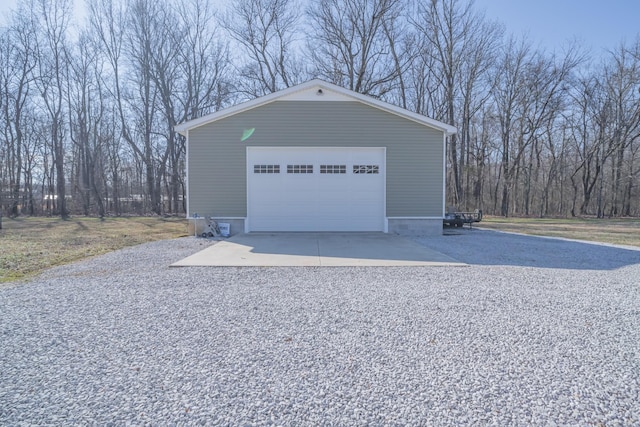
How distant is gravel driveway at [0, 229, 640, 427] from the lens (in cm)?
193

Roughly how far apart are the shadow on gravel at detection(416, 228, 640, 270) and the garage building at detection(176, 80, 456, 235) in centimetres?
179

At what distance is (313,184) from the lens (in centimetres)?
1031

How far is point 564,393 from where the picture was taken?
209cm

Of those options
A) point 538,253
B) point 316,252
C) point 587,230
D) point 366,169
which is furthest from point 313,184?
point 587,230

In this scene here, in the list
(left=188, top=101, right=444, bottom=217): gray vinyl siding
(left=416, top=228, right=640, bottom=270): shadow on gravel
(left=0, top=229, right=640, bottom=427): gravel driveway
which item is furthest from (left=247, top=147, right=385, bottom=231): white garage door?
(left=0, top=229, right=640, bottom=427): gravel driveway

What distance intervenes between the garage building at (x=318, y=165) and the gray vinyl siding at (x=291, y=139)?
0.10 feet

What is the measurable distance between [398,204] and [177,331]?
828 cm

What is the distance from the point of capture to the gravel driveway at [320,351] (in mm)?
1931

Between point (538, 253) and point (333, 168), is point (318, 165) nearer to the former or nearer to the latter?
point (333, 168)

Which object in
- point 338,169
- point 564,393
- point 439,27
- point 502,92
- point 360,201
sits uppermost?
Answer: point 439,27

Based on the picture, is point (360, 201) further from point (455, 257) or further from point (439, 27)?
point (439, 27)

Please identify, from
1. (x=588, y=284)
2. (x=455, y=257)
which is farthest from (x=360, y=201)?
(x=588, y=284)

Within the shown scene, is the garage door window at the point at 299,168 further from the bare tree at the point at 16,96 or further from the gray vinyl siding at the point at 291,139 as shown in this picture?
the bare tree at the point at 16,96

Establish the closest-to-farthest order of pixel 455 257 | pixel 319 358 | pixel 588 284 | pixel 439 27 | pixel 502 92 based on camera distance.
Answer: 1. pixel 319 358
2. pixel 588 284
3. pixel 455 257
4. pixel 439 27
5. pixel 502 92
